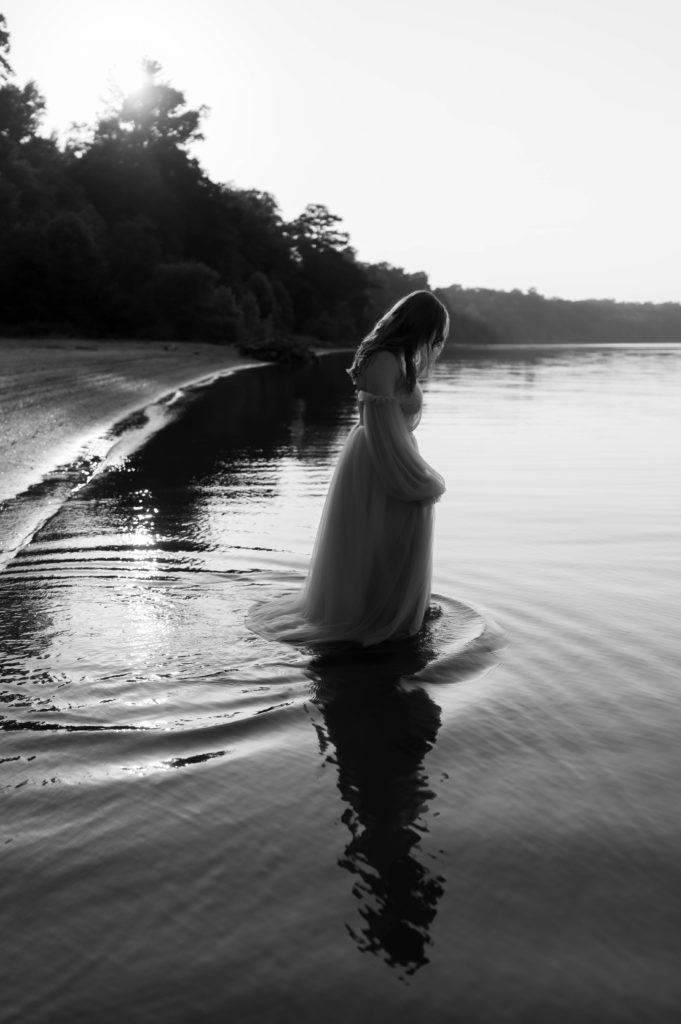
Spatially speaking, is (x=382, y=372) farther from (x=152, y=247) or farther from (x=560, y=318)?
(x=560, y=318)

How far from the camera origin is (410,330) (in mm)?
5691

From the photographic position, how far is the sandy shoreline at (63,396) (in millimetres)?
13594

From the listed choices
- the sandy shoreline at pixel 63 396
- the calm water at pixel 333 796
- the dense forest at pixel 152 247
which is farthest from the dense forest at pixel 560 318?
the calm water at pixel 333 796

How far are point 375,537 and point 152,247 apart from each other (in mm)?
67973

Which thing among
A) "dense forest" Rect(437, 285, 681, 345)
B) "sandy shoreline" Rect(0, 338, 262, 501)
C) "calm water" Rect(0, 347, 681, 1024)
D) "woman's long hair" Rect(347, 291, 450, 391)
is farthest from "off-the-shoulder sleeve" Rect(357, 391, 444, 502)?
"dense forest" Rect(437, 285, 681, 345)

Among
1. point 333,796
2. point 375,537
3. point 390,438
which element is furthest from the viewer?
point 375,537

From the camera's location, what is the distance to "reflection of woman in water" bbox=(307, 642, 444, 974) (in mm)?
3205

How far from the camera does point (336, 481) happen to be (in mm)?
6059

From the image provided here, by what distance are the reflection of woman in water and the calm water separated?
0.5 inches

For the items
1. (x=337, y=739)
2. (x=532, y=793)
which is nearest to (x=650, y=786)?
(x=532, y=793)

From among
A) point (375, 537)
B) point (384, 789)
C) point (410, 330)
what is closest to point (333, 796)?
point (384, 789)

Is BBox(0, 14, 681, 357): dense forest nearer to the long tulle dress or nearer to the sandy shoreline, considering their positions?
the sandy shoreline

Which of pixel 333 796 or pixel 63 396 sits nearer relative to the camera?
pixel 333 796

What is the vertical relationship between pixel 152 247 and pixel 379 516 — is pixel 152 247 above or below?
above
